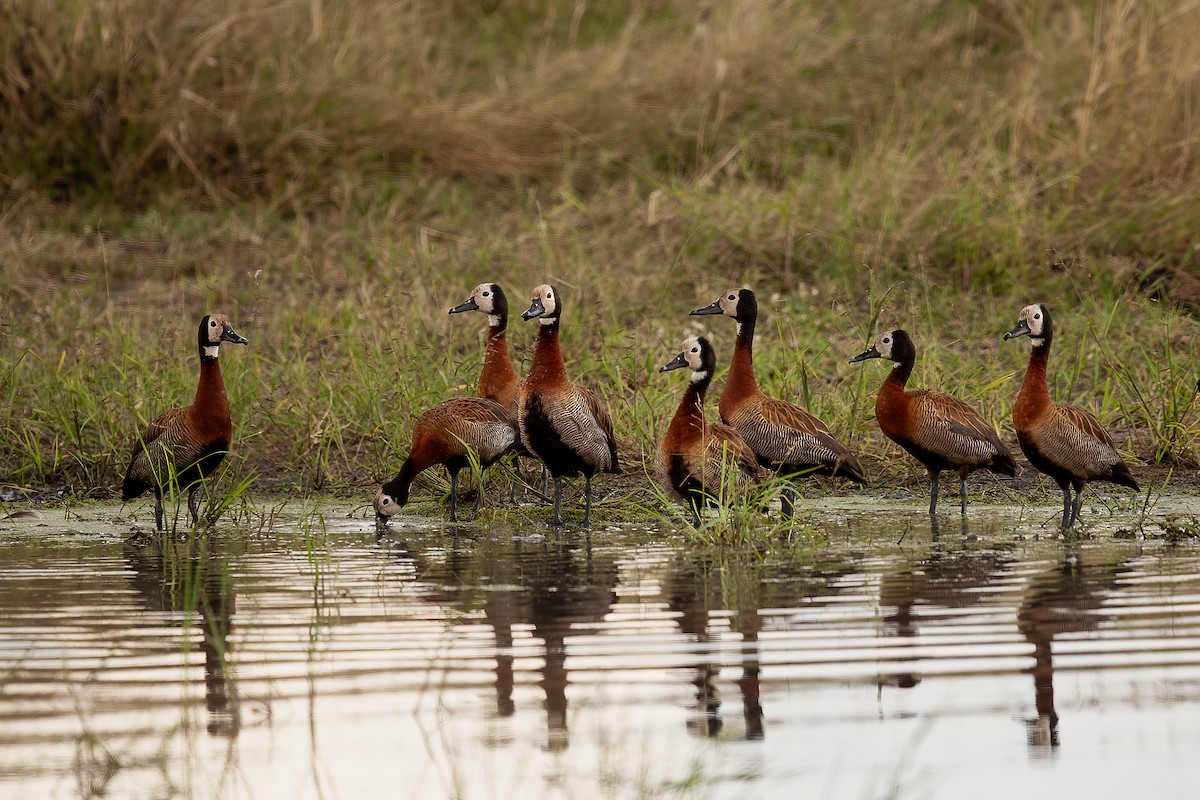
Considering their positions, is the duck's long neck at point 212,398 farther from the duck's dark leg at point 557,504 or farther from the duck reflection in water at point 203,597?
the duck's dark leg at point 557,504

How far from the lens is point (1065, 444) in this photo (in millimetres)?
7922

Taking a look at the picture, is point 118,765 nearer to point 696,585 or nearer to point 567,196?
point 696,585

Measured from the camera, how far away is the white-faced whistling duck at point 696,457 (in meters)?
7.73

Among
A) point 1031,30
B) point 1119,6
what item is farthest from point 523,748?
point 1031,30

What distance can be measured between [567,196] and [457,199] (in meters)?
0.89

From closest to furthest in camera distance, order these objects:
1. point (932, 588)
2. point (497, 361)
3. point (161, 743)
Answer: point (161, 743) → point (932, 588) → point (497, 361)

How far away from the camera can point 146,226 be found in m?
12.6

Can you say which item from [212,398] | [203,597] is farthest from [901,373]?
[203,597]

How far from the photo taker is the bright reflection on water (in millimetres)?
4094

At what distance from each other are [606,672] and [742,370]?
150 inches

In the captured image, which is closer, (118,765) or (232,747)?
(118,765)

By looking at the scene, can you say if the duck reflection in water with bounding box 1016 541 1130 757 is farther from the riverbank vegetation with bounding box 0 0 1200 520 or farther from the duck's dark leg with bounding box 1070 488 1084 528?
the riverbank vegetation with bounding box 0 0 1200 520

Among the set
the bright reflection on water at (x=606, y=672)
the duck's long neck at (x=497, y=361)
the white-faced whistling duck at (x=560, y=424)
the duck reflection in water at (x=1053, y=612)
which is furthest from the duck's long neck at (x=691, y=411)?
the duck reflection in water at (x=1053, y=612)

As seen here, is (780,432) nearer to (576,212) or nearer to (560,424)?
(560,424)
